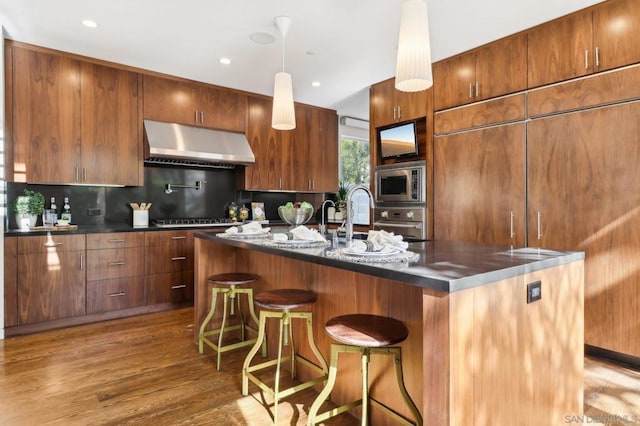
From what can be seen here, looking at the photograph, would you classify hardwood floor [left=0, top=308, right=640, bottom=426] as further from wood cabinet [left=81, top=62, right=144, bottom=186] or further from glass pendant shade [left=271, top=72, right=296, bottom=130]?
glass pendant shade [left=271, top=72, right=296, bottom=130]

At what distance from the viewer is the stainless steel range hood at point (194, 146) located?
13.0ft

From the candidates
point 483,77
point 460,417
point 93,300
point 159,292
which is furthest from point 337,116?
point 460,417

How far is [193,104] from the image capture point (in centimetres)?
432

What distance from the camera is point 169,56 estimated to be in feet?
11.8

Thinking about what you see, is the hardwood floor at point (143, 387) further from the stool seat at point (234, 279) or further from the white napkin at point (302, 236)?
the white napkin at point (302, 236)

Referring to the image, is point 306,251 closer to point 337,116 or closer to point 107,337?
point 107,337

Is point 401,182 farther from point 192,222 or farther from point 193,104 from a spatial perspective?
point 193,104

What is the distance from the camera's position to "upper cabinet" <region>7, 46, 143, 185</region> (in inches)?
132

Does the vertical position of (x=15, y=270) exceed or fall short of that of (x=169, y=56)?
it falls short

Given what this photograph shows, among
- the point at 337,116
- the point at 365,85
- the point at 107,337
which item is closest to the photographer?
the point at 107,337

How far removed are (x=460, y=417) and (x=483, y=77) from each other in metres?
3.06

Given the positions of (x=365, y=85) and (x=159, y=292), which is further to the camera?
(x=365, y=85)

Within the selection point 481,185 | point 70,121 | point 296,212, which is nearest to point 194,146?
point 70,121

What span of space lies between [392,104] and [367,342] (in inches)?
132
